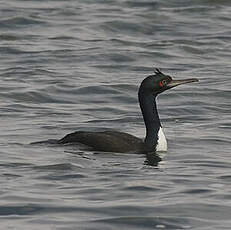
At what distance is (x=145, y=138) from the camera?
55.9 ft

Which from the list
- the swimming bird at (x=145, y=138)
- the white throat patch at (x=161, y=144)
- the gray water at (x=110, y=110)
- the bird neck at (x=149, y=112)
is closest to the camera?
the gray water at (x=110, y=110)

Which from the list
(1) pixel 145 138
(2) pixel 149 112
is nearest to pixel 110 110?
(2) pixel 149 112

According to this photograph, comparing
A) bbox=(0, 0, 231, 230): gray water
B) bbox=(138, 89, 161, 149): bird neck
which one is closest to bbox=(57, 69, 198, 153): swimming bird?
bbox=(138, 89, 161, 149): bird neck

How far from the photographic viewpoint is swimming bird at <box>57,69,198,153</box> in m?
16.4

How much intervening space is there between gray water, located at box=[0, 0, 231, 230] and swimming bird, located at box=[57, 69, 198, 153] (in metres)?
0.15

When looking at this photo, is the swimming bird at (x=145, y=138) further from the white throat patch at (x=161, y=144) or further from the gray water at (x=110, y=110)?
the gray water at (x=110, y=110)

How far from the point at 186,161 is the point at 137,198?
2.49 meters

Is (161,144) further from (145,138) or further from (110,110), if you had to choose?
(110,110)

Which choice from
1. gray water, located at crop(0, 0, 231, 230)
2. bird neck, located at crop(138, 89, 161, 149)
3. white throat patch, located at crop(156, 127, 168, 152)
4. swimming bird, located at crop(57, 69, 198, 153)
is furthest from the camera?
bird neck, located at crop(138, 89, 161, 149)

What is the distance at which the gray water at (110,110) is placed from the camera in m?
13.1

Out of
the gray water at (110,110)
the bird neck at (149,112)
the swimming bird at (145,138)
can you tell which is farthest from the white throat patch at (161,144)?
the bird neck at (149,112)

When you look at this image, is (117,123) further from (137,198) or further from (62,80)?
(137,198)

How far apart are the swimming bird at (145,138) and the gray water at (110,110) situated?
0.15m

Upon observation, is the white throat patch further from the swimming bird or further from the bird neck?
the bird neck
